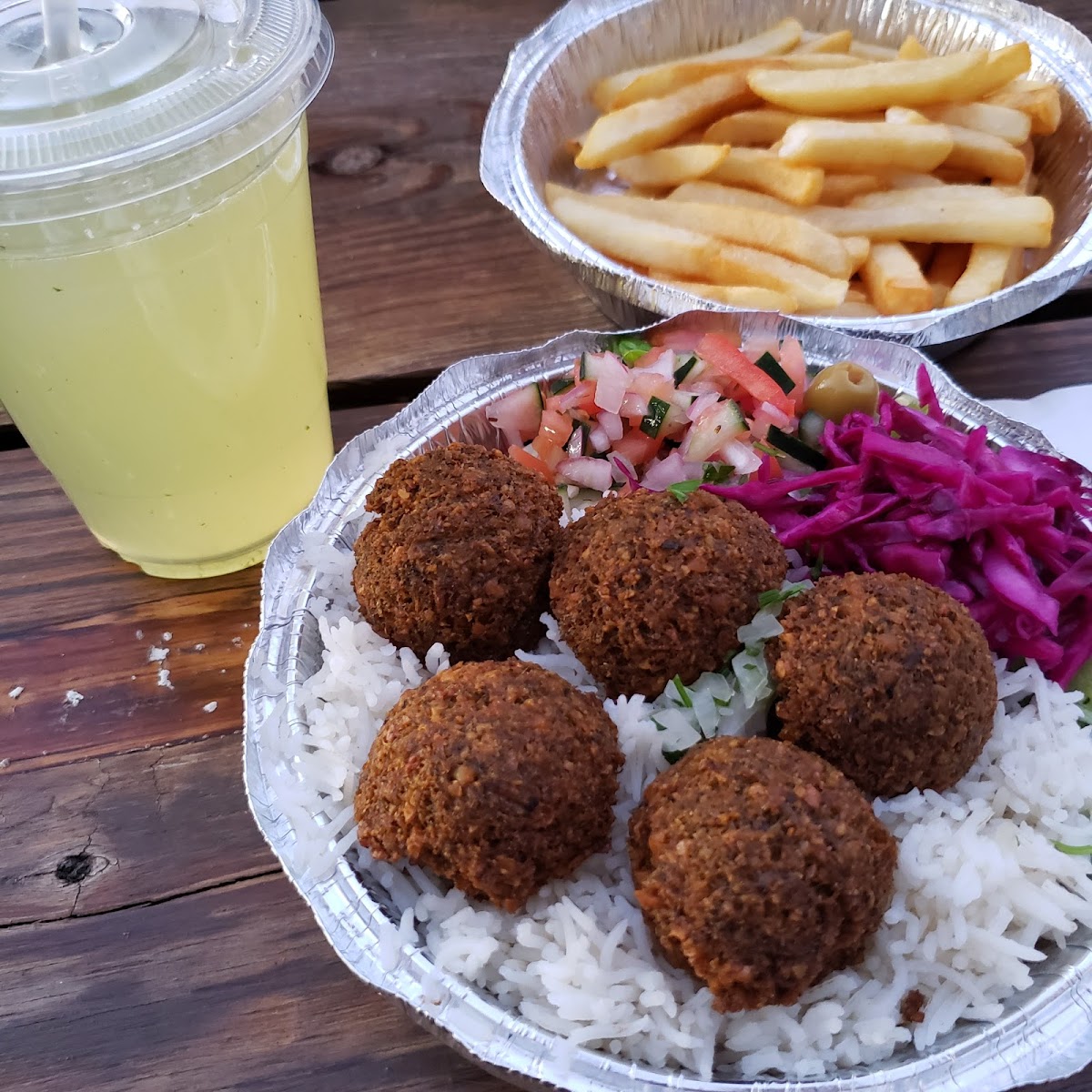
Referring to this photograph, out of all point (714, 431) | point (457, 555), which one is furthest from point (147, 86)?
point (714, 431)

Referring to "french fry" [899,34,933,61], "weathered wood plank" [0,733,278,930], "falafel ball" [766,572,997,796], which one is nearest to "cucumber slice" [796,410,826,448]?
"falafel ball" [766,572,997,796]

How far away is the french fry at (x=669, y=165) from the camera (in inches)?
93.9

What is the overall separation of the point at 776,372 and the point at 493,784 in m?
1.05

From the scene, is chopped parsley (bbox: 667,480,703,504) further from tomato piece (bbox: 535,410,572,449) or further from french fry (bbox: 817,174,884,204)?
french fry (bbox: 817,174,884,204)

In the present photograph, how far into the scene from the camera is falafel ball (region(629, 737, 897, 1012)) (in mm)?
1140

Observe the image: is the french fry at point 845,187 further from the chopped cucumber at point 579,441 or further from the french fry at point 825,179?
the chopped cucumber at point 579,441

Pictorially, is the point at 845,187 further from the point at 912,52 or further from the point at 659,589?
the point at 659,589

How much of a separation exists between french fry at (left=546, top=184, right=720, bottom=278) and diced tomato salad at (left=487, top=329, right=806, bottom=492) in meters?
0.34

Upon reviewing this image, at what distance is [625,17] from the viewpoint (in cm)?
293

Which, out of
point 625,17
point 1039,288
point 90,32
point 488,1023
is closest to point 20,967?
point 488,1023

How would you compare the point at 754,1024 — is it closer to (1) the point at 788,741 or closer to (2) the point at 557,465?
(1) the point at 788,741

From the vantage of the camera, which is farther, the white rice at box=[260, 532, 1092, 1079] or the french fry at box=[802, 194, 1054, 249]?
the french fry at box=[802, 194, 1054, 249]

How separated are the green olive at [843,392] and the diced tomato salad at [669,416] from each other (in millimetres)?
39

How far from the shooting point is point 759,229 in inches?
88.0
